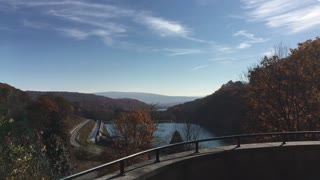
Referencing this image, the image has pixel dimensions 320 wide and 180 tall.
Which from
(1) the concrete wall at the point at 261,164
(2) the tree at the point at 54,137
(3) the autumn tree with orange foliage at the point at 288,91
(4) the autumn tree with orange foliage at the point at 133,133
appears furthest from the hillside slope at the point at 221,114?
(1) the concrete wall at the point at 261,164

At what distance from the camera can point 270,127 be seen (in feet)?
98.5

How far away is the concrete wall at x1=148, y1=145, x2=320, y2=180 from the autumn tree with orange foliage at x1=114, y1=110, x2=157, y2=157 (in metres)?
35.8

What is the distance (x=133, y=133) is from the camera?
49688mm

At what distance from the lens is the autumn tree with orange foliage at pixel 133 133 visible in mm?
47625

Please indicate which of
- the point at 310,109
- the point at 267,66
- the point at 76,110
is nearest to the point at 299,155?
the point at 310,109

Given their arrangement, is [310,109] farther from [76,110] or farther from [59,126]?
[76,110]

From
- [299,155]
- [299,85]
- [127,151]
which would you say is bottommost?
[127,151]

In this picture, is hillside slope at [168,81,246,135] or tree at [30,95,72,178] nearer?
tree at [30,95,72,178]

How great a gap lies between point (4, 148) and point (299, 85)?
71.0 ft

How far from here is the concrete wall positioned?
31.9 feet

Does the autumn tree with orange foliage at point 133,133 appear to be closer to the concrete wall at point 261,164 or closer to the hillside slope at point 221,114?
the hillside slope at point 221,114

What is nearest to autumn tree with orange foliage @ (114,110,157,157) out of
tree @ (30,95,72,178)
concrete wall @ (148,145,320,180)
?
tree @ (30,95,72,178)

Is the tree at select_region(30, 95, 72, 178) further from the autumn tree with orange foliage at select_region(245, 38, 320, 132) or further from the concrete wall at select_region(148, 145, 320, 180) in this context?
the autumn tree with orange foliage at select_region(245, 38, 320, 132)

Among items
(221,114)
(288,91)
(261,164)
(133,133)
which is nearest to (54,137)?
(133,133)
